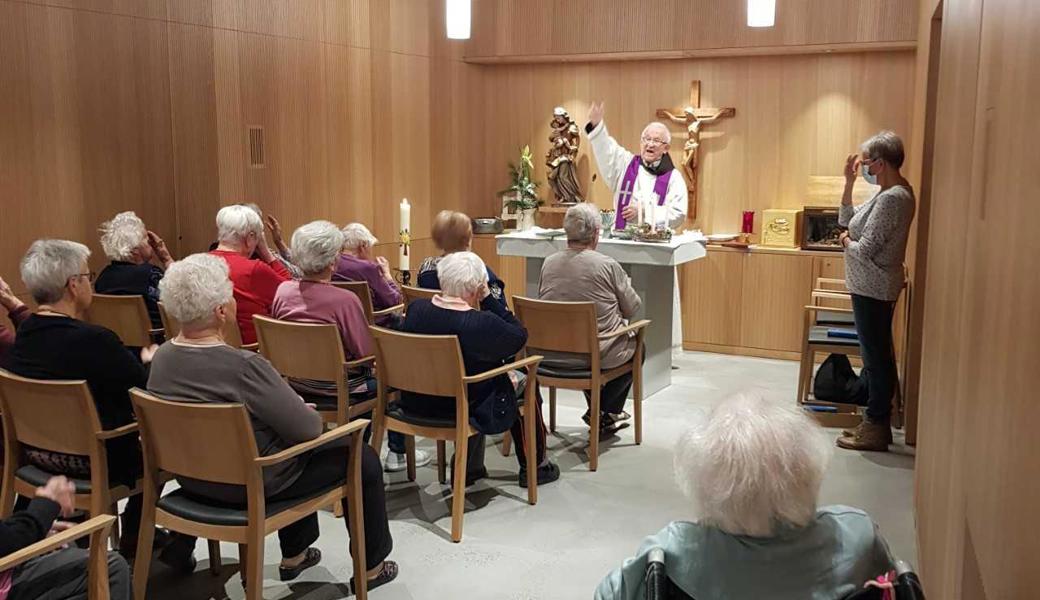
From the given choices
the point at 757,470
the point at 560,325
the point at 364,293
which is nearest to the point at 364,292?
the point at 364,293

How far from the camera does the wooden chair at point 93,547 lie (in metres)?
2.39

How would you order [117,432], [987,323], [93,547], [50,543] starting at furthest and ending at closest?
1. [117,432]
2. [93,547]
3. [50,543]
4. [987,323]

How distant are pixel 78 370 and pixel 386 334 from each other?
1.19m

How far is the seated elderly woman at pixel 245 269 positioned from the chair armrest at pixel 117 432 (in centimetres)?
154

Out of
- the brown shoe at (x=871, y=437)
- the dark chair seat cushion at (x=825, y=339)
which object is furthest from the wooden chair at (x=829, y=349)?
the brown shoe at (x=871, y=437)

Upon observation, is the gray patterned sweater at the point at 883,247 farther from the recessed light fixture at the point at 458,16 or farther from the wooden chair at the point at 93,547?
the wooden chair at the point at 93,547

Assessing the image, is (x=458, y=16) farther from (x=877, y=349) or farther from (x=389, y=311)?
(x=877, y=349)

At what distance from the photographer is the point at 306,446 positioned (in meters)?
3.10

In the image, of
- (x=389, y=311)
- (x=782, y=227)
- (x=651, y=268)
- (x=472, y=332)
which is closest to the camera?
(x=472, y=332)

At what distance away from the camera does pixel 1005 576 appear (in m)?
1.48

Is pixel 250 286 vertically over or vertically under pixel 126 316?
over

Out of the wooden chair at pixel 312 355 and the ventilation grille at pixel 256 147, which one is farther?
the ventilation grille at pixel 256 147

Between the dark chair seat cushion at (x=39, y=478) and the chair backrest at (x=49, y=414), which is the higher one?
the chair backrest at (x=49, y=414)

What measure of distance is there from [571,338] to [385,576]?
1.66 meters
